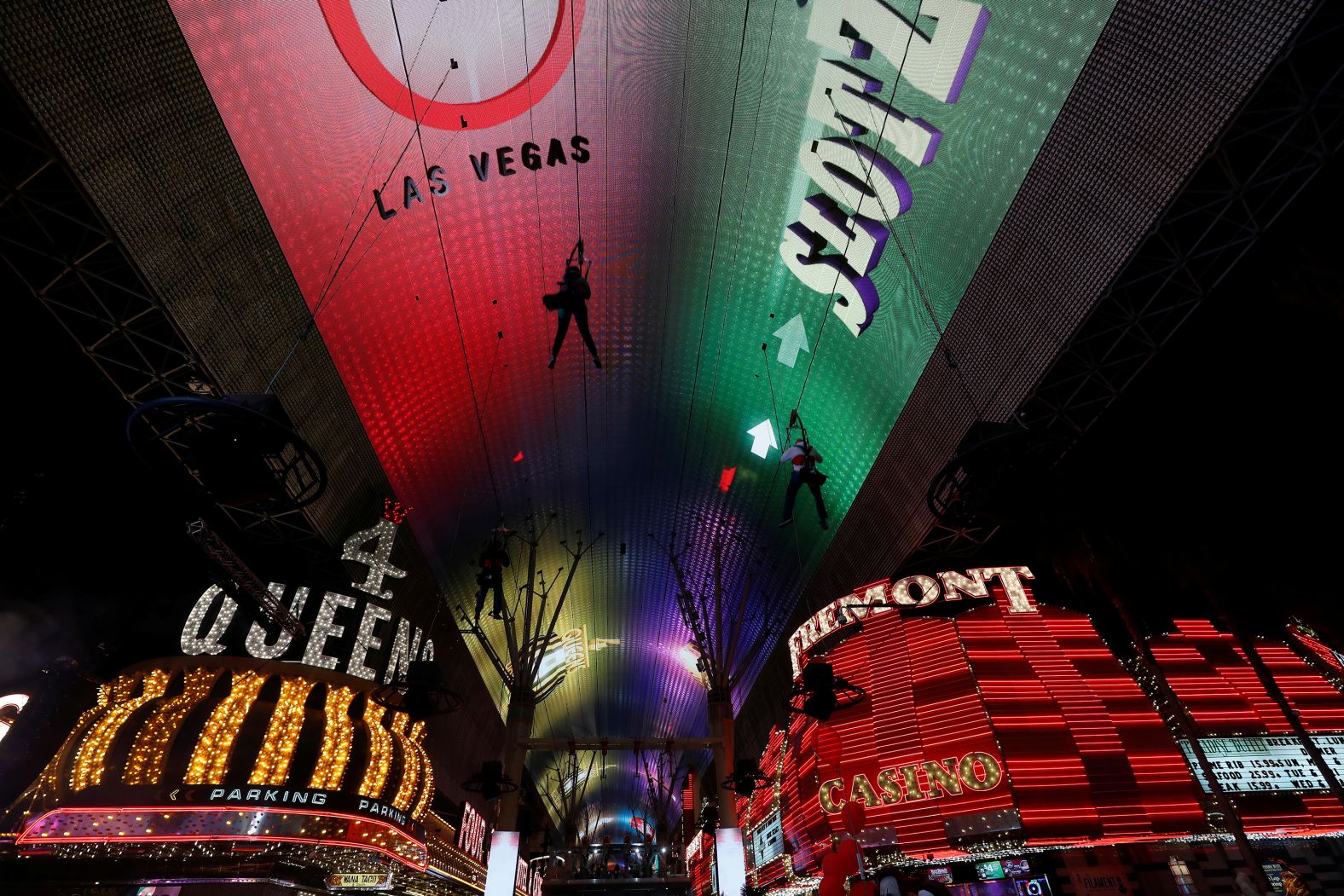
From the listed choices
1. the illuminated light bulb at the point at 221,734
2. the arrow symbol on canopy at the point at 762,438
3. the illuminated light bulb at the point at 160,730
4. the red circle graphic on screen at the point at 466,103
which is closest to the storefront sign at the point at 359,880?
the illuminated light bulb at the point at 221,734

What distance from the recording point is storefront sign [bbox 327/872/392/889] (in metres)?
13.3

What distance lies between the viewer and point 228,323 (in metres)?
9.48

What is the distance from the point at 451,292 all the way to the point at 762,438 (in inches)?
388

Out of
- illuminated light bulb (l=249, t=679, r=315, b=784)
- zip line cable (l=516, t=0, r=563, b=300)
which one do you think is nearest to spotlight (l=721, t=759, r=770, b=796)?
illuminated light bulb (l=249, t=679, r=315, b=784)

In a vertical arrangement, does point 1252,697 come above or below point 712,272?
below

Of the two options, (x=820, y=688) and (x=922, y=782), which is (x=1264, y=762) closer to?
(x=922, y=782)

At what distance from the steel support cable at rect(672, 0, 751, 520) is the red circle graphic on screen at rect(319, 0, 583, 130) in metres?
3.21

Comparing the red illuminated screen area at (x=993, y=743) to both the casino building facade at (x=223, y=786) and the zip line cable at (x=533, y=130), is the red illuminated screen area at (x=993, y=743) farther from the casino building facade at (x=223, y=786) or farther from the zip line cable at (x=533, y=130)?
the zip line cable at (x=533, y=130)

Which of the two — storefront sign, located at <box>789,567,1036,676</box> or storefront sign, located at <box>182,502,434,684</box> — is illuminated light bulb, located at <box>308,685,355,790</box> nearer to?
storefront sign, located at <box>182,502,434,684</box>

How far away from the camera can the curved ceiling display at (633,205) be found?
9586mm

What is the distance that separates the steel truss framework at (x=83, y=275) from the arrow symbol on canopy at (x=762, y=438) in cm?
1354

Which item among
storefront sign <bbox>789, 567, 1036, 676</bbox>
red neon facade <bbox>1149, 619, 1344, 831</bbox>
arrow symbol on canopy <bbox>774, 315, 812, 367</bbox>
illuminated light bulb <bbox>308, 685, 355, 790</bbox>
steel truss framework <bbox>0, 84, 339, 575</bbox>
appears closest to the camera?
steel truss framework <bbox>0, 84, 339, 575</bbox>

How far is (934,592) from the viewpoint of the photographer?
40.5ft

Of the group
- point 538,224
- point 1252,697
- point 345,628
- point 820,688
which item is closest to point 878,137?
point 538,224
